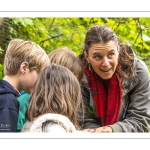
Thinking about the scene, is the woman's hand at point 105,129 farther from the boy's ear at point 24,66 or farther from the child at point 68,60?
the boy's ear at point 24,66

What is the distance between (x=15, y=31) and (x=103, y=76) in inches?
47.7

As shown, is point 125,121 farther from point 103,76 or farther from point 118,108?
point 103,76

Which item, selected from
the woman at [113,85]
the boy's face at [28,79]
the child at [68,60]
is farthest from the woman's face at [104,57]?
the boy's face at [28,79]

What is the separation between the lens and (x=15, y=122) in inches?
76.6

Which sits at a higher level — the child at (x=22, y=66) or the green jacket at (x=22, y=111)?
the child at (x=22, y=66)

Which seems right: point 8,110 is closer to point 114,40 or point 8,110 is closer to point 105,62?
point 105,62

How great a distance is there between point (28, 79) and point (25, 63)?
10cm

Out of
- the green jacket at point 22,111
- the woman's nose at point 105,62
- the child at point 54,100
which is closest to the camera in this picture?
the child at point 54,100

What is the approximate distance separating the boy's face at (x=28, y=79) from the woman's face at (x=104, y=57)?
435 mm

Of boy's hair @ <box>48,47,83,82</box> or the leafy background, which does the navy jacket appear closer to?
boy's hair @ <box>48,47,83,82</box>

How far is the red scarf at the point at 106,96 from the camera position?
8.43 ft

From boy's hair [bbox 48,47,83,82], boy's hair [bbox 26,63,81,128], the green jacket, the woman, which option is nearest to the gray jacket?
the woman

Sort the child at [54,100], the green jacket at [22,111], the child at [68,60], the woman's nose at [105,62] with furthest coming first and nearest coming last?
the child at [68,60] → the woman's nose at [105,62] → the green jacket at [22,111] → the child at [54,100]
